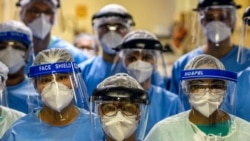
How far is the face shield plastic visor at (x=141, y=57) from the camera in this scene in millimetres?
3748

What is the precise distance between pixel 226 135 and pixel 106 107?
0.54 metres

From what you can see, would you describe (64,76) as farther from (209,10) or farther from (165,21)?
(165,21)

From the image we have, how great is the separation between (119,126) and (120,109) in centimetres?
8

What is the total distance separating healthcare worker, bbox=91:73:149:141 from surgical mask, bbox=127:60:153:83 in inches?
34.6

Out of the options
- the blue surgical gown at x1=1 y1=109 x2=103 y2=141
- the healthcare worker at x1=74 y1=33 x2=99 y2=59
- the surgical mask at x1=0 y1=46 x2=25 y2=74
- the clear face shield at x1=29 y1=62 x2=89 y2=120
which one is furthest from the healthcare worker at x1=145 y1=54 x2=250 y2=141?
the healthcare worker at x1=74 y1=33 x2=99 y2=59

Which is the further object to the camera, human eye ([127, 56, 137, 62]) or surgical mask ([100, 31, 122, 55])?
surgical mask ([100, 31, 122, 55])

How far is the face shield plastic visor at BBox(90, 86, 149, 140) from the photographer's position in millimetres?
2744

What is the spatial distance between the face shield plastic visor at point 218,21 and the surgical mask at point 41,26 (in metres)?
1.05

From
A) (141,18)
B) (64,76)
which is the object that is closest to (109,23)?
(64,76)

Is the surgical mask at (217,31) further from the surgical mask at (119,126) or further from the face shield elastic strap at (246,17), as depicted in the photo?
the surgical mask at (119,126)

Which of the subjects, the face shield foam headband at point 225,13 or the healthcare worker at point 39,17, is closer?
the face shield foam headband at point 225,13

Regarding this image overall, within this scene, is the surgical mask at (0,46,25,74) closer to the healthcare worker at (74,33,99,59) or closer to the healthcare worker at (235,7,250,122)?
the healthcare worker at (235,7,250,122)

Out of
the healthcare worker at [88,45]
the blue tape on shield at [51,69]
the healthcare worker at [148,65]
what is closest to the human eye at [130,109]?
the blue tape on shield at [51,69]

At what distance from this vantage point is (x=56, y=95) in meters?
2.95
